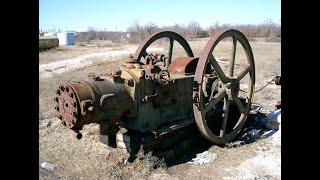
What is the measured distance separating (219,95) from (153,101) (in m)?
1.17

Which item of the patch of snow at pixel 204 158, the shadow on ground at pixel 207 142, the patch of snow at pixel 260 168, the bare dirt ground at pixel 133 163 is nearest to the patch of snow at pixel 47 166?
the bare dirt ground at pixel 133 163

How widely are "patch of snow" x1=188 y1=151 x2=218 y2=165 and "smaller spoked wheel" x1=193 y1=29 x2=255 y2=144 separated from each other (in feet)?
0.77

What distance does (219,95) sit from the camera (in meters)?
6.03

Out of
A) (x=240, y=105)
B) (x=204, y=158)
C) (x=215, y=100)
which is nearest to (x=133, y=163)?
(x=204, y=158)

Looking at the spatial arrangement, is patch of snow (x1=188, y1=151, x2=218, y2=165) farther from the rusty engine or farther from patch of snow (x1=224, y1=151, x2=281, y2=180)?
patch of snow (x1=224, y1=151, x2=281, y2=180)

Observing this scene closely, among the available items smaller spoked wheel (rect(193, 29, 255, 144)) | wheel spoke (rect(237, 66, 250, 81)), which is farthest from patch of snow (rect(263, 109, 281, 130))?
wheel spoke (rect(237, 66, 250, 81))

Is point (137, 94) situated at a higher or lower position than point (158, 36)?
lower

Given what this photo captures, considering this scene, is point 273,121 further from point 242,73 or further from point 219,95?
point 219,95

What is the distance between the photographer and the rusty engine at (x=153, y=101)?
473 centimetres
